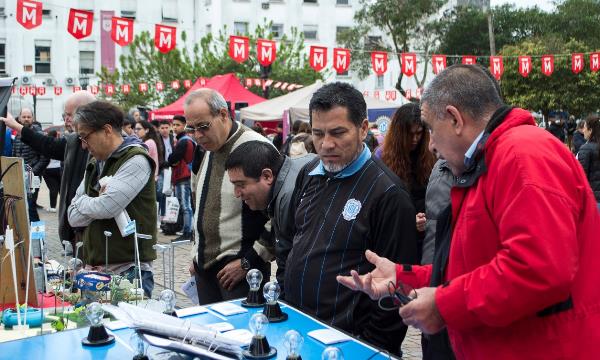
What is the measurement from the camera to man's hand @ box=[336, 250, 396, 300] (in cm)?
211

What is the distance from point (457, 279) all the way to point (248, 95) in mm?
16664

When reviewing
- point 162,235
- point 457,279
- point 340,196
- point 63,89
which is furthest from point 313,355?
point 63,89

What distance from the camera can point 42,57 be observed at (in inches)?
1672

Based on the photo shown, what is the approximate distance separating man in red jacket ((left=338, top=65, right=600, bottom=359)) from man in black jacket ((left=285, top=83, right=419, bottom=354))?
24.6 inches

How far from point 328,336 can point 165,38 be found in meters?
14.6

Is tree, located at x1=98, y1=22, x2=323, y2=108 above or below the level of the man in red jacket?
above

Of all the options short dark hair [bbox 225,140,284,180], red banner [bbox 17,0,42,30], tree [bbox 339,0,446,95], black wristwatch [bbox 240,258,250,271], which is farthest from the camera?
tree [bbox 339,0,446,95]

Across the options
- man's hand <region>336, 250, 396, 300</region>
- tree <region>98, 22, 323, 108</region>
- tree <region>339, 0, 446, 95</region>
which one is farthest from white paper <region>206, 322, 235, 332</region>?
tree <region>339, 0, 446, 95</region>

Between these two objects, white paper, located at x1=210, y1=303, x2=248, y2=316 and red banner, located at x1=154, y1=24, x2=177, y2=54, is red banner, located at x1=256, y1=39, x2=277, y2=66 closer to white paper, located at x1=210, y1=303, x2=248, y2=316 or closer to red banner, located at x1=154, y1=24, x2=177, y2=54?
red banner, located at x1=154, y1=24, x2=177, y2=54

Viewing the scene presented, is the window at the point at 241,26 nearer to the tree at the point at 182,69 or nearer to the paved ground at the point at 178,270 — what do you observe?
the tree at the point at 182,69

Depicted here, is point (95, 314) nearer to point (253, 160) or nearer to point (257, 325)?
point (257, 325)

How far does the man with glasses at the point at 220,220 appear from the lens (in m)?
3.58

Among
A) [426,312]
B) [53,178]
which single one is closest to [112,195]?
[426,312]

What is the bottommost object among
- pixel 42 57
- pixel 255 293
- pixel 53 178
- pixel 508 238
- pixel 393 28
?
pixel 53 178
